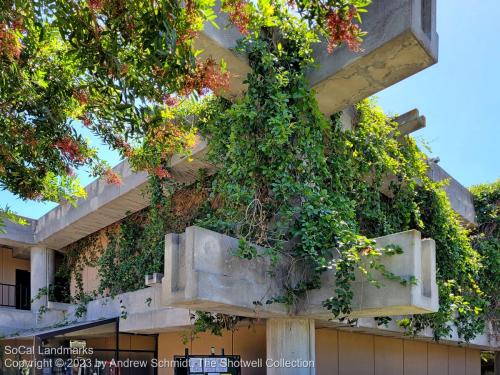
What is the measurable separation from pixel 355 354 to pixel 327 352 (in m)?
1.14

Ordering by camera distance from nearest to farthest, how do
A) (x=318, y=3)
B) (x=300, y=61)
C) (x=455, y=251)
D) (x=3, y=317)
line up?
(x=318, y=3)
(x=300, y=61)
(x=455, y=251)
(x=3, y=317)

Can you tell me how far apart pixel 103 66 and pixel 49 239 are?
12487 millimetres

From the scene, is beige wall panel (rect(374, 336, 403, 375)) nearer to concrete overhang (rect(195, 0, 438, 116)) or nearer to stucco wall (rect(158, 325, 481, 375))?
stucco wall (rect(158, 325, 481, 375))

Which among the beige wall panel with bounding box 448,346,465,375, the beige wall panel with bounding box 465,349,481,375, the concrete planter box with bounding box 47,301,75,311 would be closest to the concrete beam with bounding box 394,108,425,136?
the beige wall panel with bounding box 448,346,465,375

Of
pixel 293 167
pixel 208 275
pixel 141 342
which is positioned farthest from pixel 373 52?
pixel 141 342

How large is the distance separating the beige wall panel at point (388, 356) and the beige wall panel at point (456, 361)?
2.91m

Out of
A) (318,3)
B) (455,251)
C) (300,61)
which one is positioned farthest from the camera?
(455,251)

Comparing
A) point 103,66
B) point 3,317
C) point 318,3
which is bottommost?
point 3,317

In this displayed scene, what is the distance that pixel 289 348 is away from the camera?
7293 millimetres

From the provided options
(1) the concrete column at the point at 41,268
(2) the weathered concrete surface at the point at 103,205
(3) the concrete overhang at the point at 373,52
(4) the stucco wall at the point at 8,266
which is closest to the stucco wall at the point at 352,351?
(2) the weathered concrete surface at the point at 103,205

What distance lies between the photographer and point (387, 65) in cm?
696

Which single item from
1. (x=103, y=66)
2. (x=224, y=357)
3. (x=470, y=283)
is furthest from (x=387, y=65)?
(x=470, y=283)

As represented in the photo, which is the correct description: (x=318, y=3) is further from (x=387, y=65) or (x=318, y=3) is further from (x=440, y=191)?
(x=440, y=191)

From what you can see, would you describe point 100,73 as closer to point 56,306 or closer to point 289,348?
point 289,348
